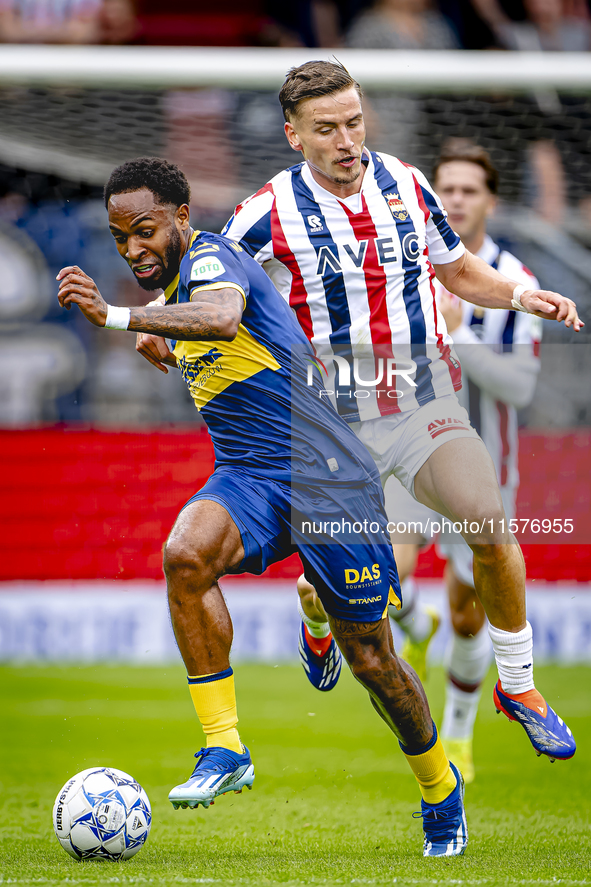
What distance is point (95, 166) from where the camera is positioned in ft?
27.3

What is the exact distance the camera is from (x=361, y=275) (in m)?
3.79

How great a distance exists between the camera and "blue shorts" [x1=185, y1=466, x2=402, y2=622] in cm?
335

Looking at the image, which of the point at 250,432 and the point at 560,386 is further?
the point at 560,386

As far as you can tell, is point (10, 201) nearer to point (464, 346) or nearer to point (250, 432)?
point (464, 346)

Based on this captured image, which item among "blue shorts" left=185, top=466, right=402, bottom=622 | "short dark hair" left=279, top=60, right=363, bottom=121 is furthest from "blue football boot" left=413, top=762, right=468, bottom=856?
"short dark hair" left=279, top=60, right=363, bottom=121

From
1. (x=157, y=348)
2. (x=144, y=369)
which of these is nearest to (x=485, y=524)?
(x=157, y=348)

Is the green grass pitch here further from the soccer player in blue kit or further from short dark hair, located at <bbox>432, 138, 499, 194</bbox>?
short dark hair, located at <bbox>432, 138, 499, 194</bbox>

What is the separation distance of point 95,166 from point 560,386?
404 cm

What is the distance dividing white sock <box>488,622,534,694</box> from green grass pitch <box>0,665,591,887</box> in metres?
0.56

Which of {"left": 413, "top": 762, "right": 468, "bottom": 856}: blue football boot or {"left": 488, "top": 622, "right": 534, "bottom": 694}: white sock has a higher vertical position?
{"left": 488, "top": 622, "right": 534, "bottom": 694}: white sock

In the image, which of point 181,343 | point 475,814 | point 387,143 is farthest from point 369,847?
point 387,143

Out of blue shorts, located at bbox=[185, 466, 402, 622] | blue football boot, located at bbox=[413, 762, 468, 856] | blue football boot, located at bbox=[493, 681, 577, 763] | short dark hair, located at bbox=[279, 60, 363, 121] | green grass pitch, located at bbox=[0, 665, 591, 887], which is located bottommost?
green grass pitch, located at bbox=[0, 665, 591, 887]

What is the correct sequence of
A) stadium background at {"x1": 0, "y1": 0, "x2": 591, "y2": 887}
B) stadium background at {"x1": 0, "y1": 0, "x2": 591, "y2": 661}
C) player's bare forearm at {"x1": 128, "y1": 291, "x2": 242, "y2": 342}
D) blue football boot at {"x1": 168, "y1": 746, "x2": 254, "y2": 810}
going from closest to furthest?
blue football boot at {"x1": 168, "y1": 746, "x2": 254, "y2": 810}, player's bare forearm at {"x1": 128, "y1": 291, "x2": 242, "y2": 342}, stadium background at {"x1": 0, "y1": 0, "x2": 591, "y2": 887}, stadium background at {"x1": 0, "y1": 0, "x2": 591, "y2": 661}

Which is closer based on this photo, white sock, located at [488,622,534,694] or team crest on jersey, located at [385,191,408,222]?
white sock, located at [488,622,534,694]
